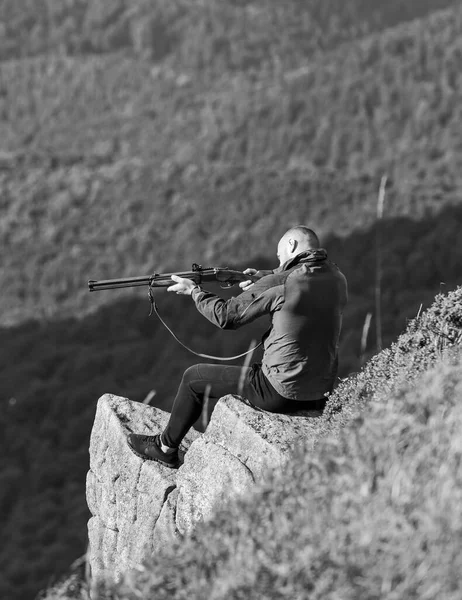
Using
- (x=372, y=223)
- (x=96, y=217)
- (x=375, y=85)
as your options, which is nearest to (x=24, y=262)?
(x=96, y=217)

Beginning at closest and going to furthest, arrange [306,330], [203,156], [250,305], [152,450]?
1. [250,305]
2. [306,330]
3. [152,450]
4. [203,156]

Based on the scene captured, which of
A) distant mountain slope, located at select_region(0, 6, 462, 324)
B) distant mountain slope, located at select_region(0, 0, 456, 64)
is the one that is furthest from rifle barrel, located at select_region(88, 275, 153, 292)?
distant mountain slope, located at select_region(0, 0, 456, 64)

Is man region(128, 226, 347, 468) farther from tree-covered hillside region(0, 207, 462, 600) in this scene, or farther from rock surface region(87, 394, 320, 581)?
tree-covered hillside region(0, 207, 462, 600)

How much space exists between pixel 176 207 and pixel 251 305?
3240cm

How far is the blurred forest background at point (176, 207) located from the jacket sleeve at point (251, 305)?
1.23 metres

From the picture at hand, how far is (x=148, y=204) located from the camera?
39.2 metres

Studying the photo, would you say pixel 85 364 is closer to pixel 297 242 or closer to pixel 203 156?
pixel 297 242

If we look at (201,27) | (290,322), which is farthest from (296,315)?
(201,27)

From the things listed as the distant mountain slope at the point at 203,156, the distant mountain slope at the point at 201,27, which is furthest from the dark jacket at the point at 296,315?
the distant mountain slope at the point at 201,27

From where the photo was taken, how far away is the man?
6.89 m

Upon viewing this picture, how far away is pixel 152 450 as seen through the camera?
7590 mm

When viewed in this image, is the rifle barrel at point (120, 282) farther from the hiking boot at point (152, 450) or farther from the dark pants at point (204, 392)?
the hiking boot at point (152, 450)

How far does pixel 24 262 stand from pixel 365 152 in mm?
20697

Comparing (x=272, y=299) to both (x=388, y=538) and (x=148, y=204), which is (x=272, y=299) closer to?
(x=388, y=538)
